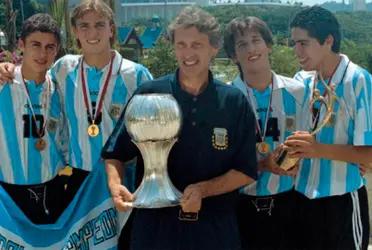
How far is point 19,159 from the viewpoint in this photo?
3689mm

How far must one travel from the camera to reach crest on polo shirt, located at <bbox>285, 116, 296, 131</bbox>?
135 inches

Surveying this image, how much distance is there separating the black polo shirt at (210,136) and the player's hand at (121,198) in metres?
0.22

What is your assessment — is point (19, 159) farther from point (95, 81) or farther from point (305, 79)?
point (305, 79)

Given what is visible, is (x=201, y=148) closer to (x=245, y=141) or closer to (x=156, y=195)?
(x=245, y=141)

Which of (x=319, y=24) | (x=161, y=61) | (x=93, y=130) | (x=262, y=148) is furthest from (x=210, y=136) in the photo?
(x=161, y=61)

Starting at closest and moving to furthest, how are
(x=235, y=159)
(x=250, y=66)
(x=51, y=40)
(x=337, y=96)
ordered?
1. (x=235, y=159)
2. (x=337, y=96)
3. (x=250, y=66)
4. (x=51, y=40)

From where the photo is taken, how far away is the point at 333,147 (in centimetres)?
315

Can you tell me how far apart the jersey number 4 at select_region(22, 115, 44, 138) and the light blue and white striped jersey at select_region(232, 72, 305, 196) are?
1.15 meters

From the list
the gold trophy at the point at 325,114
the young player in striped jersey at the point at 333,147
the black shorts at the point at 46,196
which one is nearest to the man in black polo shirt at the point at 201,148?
the gold trophy at the point at 325,114

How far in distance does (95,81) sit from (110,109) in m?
0.18

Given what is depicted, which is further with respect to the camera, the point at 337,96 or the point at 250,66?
the point at 250,66

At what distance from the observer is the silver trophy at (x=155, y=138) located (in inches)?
102

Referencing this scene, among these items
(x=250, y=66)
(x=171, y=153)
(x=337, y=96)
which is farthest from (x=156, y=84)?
(x=337, y=96)

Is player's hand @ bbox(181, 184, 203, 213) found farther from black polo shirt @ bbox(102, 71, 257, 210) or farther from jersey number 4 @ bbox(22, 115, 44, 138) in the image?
jersey number 4 @ bbox(22, 115, 44, 138)
